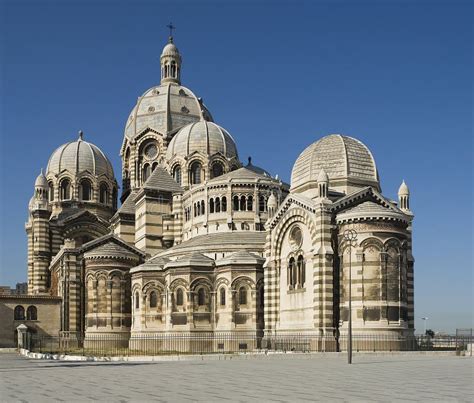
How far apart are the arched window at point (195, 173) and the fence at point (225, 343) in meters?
18.8

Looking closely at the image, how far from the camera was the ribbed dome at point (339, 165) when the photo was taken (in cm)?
5575

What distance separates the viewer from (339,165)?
184ft

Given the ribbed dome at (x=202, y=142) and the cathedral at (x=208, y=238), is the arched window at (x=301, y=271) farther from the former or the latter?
the ribbed dome at (x=202, y=142)

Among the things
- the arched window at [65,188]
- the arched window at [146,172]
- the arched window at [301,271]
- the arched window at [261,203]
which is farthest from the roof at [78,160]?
the arched window at [301,271]

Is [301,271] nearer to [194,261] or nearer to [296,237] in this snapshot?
[296,237]

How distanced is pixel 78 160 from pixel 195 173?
16.3m

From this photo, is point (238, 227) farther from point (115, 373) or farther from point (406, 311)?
point (115, 373)

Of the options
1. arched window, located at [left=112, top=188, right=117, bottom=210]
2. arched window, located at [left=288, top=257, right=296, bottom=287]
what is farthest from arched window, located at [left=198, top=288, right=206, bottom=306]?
arched window, located at [left=112, top=188, right=117, bottom=210]

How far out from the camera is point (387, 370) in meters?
29.8

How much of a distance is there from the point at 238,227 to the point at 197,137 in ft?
50.0

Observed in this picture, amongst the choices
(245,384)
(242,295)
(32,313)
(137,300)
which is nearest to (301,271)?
(242,295)

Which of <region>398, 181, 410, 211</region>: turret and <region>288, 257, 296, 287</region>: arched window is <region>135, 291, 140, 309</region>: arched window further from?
<region>398, 181, 410, 211</region>: turret

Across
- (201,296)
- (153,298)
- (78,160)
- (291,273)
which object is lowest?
(153,298)

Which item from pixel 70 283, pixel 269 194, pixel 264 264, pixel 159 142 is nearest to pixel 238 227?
pixel 269 194
